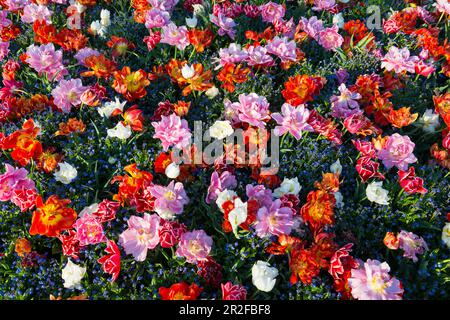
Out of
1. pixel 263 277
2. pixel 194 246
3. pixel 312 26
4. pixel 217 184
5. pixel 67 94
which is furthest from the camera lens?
pixel 312 26

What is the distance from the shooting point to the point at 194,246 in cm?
215

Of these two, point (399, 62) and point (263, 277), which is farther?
point (399, 62)

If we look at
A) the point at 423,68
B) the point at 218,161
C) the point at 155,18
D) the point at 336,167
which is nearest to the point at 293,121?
the point at 336,167

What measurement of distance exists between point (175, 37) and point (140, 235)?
4.96 feet

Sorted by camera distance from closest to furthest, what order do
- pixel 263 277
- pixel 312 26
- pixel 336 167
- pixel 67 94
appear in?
pixel 263 277
pixel 336 167
pixel 67 94
pixel 312 26

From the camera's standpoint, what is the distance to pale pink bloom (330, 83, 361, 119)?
2.87 metres

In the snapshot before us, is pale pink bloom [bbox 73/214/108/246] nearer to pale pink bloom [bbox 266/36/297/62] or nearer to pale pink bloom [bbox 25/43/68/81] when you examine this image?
pale pink bloom [bbox 25/43/68/81]

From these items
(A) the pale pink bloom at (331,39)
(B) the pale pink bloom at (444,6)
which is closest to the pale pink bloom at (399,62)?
(A) the pale pink bloom at (331,39)

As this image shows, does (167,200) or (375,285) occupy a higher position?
(167,200)

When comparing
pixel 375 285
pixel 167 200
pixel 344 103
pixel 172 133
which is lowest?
pixel 375 285

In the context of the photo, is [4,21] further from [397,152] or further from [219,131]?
[397,152]

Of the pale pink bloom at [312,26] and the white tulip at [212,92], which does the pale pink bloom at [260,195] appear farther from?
the pale pink bloom at [312,26]
